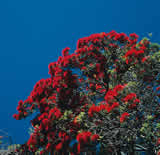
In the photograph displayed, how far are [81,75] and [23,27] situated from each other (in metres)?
145

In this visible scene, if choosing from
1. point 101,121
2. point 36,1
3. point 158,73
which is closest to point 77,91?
point 101,121

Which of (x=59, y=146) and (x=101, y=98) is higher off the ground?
(x=101, y=98)

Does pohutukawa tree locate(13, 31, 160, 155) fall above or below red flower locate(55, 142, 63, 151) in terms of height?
above

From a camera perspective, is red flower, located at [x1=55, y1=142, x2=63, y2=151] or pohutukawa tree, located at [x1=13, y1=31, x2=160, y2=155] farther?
red flower, located at [x1=55, y1=142, x2=63, y2=151]

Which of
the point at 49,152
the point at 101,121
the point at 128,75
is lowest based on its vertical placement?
the point at 49,152

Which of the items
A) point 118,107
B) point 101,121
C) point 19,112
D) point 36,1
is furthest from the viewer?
point 36,1

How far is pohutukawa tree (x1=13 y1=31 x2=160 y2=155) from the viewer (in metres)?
6.30

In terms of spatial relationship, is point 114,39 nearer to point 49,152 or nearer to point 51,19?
point 49,152

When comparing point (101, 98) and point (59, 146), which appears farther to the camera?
point (101, 98)

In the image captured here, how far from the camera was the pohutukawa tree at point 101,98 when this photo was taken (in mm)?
6301

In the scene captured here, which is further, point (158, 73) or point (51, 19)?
point (51, 19)

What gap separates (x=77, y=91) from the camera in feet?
29.3

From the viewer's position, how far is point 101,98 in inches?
392

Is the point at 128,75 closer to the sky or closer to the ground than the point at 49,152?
closer to the sky
